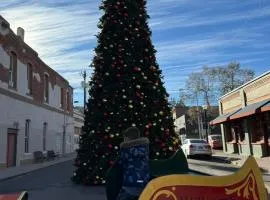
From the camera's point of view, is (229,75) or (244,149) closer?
(244,149)

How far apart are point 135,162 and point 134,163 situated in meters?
0.03

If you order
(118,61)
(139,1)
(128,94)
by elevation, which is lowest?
(128,94)

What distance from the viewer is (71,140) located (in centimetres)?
5125

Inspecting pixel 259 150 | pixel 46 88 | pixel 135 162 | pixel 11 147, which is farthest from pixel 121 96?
pixel 46 88

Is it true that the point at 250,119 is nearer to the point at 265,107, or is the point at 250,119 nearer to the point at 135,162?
the point at 265,107

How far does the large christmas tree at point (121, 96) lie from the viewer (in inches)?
497

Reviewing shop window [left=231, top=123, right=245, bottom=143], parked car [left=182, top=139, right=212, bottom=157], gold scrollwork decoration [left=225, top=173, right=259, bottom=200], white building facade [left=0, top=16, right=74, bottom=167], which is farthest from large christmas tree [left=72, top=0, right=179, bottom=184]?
shop window [left=231, top=123, right=245, bottom=143]

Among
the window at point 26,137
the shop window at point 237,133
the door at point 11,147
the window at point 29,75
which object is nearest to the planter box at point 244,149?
the shop window at point 237,133

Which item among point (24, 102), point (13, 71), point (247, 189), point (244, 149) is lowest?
point (247, 189)

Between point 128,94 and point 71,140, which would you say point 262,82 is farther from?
point 71,140

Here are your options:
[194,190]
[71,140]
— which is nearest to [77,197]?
[194,190]

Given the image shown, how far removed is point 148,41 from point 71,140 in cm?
3902

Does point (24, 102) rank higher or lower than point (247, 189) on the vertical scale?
higher

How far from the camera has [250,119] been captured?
29.2 m
